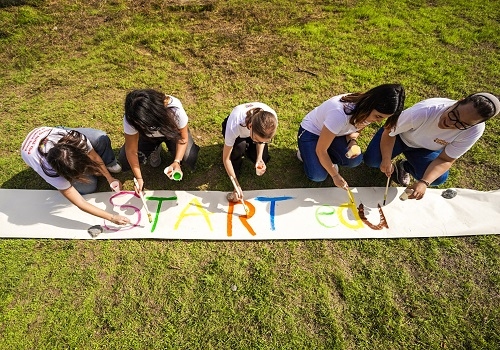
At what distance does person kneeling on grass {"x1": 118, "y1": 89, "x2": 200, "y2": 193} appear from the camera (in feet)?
7.73

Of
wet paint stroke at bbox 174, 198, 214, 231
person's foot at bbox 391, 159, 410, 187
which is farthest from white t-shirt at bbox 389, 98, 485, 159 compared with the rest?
wet paint stroke at bbox 174, 198, 214, 231

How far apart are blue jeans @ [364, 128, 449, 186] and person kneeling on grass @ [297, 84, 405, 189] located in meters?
0.17

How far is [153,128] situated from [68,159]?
0.67 meters

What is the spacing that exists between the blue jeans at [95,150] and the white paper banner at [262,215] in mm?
103

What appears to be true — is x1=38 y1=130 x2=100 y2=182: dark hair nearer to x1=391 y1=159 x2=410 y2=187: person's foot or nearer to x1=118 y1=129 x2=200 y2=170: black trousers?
x1=118 y1=129 x2=200 y2=170: black trousers

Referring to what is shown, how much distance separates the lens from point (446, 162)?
9.09ft

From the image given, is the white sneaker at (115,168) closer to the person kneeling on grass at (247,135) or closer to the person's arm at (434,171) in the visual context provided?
the person kneeling on grass at (247,135)

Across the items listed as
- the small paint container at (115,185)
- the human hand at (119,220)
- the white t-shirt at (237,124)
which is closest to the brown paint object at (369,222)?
the white t-shirt at (237,124)

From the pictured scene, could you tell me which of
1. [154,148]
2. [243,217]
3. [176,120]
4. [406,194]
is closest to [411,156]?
[406,194]

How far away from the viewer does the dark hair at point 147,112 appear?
2340 mm

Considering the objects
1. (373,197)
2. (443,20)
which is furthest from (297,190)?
(443,20)

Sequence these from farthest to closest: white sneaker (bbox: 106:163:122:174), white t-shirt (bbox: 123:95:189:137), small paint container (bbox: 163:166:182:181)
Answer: white sneaker (bbox: 106:163:122:174) < small paint container (bbox: 163:166:182:181) < white t-shirt (bbox: 123:95:189:137)

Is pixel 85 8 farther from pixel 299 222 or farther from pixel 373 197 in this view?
pixel 373 197

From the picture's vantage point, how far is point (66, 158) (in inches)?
91.0
